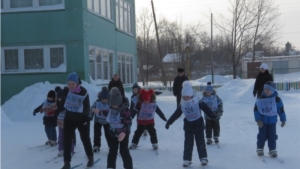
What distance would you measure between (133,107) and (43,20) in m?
10.7

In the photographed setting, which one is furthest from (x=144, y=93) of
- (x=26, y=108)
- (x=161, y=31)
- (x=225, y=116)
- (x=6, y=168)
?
(x=161, y=31)

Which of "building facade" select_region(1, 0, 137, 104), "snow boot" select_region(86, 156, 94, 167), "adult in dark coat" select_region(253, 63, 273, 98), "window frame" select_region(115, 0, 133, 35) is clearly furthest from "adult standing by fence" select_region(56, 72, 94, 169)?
"window frame" select_region(115, 0, 133, 35)

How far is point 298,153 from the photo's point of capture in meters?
9.11

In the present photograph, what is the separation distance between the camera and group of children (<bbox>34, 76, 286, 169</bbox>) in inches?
289

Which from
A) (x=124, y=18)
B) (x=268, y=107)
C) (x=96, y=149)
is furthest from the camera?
(x=124, y=18)

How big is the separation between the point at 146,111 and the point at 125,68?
17257 mm

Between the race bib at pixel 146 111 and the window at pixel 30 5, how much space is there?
10714 mm

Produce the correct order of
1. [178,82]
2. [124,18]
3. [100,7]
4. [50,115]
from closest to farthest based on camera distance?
1. [50,115]
2. [178,82]
3. [100,7]
4. [124,18]

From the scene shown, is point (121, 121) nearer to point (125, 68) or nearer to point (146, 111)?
point (146, 111)

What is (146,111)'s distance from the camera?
9664 millimetres

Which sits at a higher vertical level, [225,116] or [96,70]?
[96,70]

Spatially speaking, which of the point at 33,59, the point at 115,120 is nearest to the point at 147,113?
the point at 115,120

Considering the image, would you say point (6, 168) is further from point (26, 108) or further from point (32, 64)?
point (32, 64)

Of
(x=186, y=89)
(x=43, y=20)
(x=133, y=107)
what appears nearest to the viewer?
(x=186, y=89)
